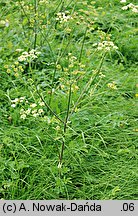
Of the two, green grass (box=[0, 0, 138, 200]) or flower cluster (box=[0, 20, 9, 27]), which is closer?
green grass (box=[0, 0, 138, 200])

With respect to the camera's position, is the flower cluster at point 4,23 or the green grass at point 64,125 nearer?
the green grass at point 64,125

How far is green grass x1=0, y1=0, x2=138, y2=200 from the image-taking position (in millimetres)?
2855

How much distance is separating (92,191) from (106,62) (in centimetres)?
138

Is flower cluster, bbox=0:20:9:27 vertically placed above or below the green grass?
above

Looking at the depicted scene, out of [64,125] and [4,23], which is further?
[4,23]

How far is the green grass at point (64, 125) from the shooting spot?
286 cm

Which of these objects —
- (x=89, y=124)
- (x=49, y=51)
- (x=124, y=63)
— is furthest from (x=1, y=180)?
(x=124, y=63)

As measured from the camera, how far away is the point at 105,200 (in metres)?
2.78

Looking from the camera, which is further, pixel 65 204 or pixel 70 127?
pixel 70 127

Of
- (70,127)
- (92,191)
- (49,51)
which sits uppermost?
(49,51)

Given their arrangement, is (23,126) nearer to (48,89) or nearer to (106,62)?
(48,89)

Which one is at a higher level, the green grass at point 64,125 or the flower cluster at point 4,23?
the flower cluster at point 4,23

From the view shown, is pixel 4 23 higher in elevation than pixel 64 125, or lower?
higher

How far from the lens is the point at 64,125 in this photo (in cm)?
284
